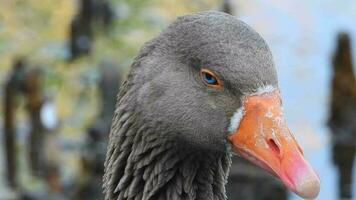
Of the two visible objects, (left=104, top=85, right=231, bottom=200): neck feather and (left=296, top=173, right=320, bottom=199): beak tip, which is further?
(left=104, top=85, right=231, bottom=200): neck feather

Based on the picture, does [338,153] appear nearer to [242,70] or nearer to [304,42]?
[304,42]

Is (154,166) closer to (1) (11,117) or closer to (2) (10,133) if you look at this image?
(2) (10,133)

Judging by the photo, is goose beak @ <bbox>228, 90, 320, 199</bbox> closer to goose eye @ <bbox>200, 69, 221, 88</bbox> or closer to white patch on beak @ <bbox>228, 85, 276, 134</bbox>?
white patch on beak @ <bbox>228, 85, 276, 134</bbox>

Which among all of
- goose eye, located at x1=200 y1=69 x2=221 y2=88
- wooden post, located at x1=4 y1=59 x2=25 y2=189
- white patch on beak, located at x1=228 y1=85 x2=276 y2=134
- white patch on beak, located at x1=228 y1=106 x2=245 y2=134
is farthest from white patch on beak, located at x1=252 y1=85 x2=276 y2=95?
wooden post, located at x1=4 y1=59 x2=25 y2=189

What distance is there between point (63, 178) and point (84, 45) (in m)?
4.80

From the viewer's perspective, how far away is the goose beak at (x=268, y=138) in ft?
18.0

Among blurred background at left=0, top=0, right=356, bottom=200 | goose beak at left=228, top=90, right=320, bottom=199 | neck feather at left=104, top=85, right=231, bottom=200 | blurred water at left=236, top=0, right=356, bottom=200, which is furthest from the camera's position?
blurred water at left=236, top=0, right=356, bottom=200

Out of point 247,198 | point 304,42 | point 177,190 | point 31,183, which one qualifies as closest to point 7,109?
point 31,183

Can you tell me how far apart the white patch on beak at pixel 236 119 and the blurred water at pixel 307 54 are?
9.39 m

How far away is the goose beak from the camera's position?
18.0ft

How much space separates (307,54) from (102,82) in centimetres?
583

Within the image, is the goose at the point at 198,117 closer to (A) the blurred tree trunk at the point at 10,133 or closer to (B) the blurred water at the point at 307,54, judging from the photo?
(A) the blurred tree trunk at the point at 10,133

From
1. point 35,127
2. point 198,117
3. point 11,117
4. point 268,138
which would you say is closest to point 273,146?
point 268,138

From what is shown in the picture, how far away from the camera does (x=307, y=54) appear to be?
711 inches
